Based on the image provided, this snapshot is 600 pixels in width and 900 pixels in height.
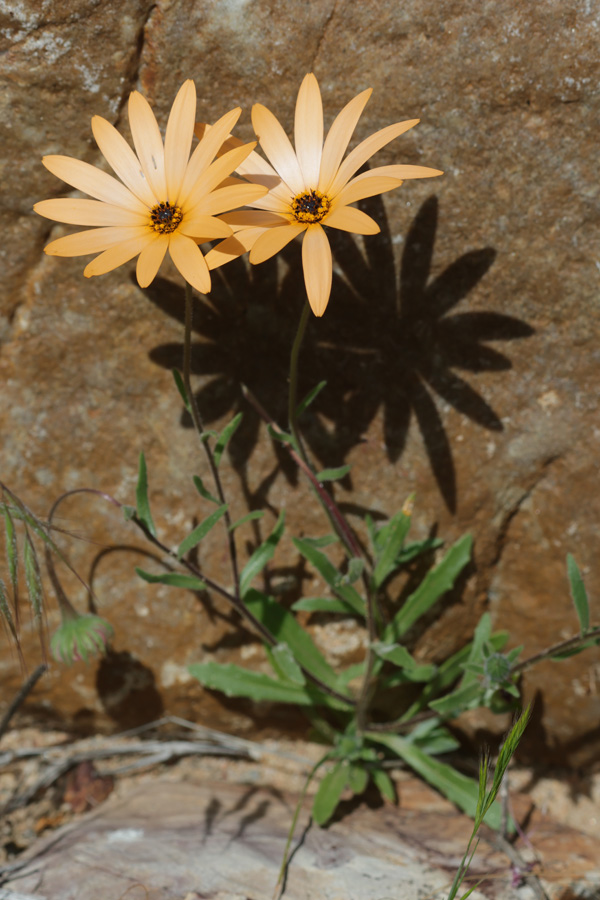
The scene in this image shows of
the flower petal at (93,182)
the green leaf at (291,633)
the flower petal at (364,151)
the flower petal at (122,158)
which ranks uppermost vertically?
the flower petal at (122,158)

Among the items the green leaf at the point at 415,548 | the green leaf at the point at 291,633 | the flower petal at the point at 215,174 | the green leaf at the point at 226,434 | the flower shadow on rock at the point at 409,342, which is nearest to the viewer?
the flower petal at the point at 215,174

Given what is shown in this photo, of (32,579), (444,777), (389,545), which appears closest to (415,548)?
(389,545)

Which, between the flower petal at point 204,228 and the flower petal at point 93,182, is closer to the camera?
the flower petal at point 204,228

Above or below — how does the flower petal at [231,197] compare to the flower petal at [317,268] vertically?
above

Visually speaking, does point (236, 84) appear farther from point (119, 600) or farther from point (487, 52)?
point (119, 600)

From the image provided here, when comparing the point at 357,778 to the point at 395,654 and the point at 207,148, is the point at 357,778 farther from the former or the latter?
the point at 207,148

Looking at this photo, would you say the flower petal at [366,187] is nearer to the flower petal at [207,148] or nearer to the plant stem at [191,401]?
the flower petal at [207,148]

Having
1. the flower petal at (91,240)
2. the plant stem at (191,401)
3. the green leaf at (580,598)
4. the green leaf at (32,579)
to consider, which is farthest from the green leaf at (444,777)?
the flower petal at (91,240)
